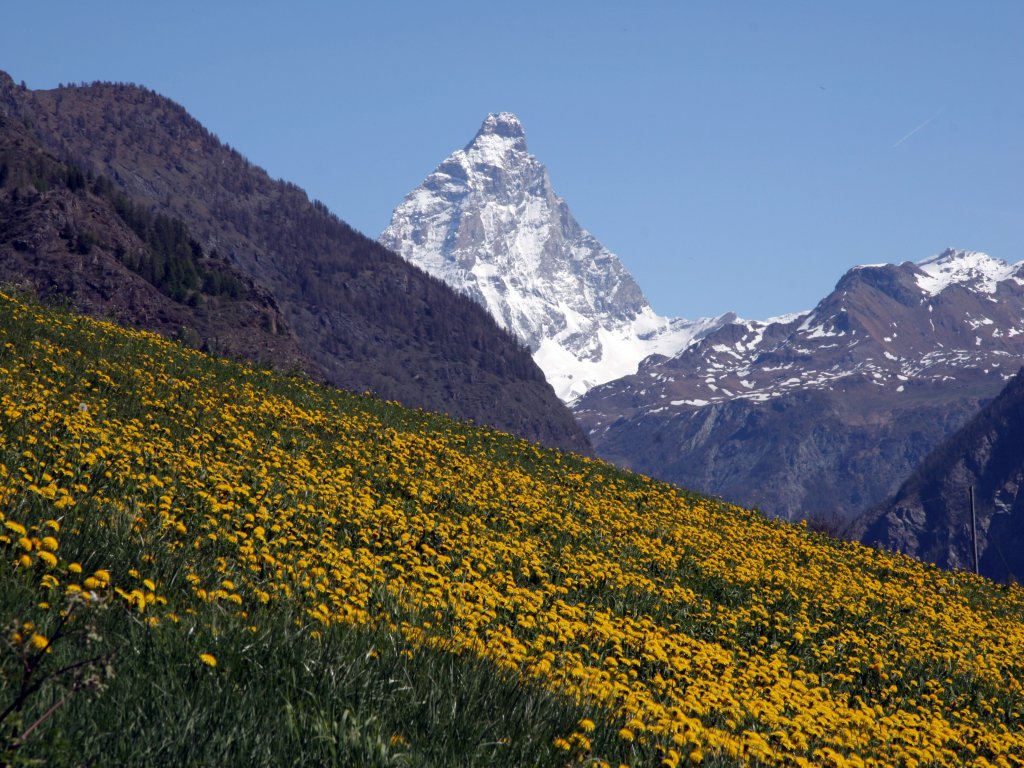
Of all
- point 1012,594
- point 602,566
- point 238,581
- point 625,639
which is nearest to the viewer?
point 238,581

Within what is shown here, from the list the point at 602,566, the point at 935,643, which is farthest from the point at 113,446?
the point at 935,643

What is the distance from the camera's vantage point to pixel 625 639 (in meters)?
10.4

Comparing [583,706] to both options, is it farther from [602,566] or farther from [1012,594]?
[1012,594]

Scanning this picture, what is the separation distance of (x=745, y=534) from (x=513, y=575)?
10207 millimetres

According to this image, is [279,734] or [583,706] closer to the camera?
[279,734]

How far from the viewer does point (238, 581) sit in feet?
26.1

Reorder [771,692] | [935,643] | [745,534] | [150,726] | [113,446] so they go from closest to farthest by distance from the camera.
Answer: [150,726] → [771,692] → [113,446] → [935,643] → [745,534]

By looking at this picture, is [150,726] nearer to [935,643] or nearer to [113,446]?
[113,446]

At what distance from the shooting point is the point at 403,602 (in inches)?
342

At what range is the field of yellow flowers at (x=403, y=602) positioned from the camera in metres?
5.07

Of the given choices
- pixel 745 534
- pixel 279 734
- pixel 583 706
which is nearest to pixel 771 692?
pixel 583 706

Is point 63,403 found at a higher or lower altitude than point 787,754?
higher

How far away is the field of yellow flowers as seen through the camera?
16.6ft

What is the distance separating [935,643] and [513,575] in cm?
746
